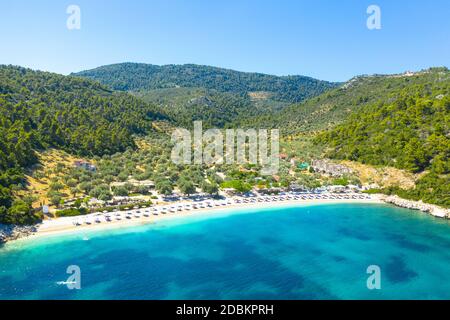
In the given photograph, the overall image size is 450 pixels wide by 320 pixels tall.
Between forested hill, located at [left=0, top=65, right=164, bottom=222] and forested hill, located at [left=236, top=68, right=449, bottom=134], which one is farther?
forested hill, located at [left=236, top=68, right=449, bottom=134]

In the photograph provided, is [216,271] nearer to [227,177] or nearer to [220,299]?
[220,299]

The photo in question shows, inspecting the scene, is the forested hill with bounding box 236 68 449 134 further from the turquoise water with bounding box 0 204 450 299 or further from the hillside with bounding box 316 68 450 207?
the turquoise water with bounding box 0 204 450 299

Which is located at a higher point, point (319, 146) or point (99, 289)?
point (319, 146)

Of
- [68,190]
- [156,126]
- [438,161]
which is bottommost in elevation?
[68,190]

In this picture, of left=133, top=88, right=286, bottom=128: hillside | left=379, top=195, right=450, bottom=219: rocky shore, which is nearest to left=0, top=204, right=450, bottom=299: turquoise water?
left=379, top=195, right=450, bottom=219: rocky shore

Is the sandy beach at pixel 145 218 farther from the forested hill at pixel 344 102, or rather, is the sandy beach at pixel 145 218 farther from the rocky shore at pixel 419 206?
the forested hill at pixel 344 102

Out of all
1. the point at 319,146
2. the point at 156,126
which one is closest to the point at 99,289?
the point at 319,146
